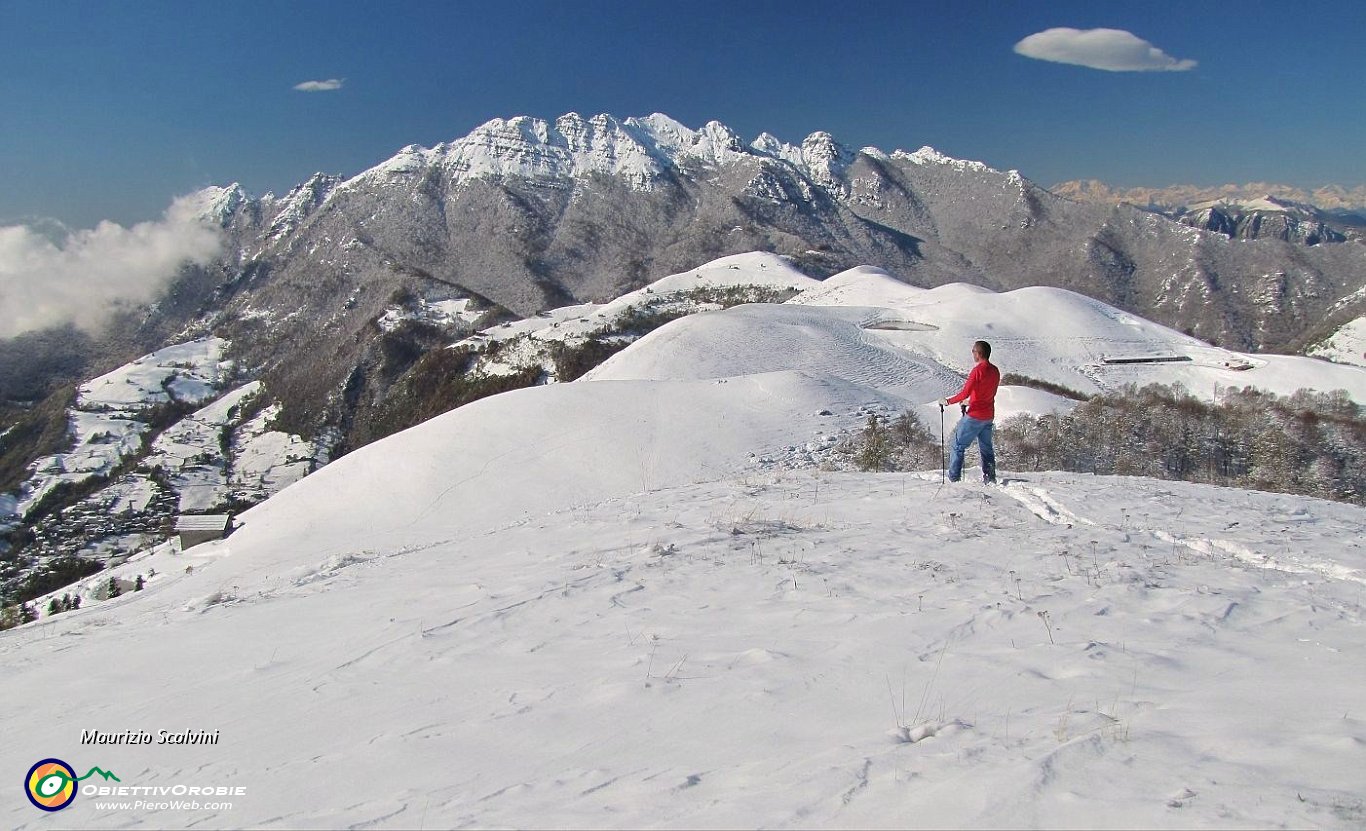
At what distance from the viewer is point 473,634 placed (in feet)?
21.8

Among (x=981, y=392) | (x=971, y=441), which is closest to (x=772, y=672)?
(x=971, y=441)

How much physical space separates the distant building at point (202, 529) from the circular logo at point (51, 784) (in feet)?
98.9

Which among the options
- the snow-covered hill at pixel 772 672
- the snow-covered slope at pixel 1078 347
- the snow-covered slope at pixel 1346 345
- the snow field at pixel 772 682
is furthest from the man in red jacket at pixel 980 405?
the snow-covered slope at pixel 1346 345

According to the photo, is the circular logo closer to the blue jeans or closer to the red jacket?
the red jacket

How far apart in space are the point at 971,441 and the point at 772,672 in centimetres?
828

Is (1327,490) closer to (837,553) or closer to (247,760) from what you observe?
(837,553)

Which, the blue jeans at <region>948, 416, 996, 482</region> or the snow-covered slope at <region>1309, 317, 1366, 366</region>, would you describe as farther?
the snow-covered slope at <region>1309, 317, 1366, 366</region>

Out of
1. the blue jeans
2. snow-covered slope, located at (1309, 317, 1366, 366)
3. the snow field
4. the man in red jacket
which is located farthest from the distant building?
snow-covered slope, located at (1309, 317, 1366, 366)

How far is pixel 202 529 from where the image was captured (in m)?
33.4

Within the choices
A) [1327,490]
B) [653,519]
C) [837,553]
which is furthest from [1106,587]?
[1327,490]

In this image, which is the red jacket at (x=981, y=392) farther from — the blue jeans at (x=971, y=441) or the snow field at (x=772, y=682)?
the snow field at (x=772, y=682)

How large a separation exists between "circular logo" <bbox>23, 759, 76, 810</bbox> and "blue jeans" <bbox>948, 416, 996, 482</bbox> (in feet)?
39.1

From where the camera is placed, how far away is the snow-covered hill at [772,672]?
3.75 meters

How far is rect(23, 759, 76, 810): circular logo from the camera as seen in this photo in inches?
180
